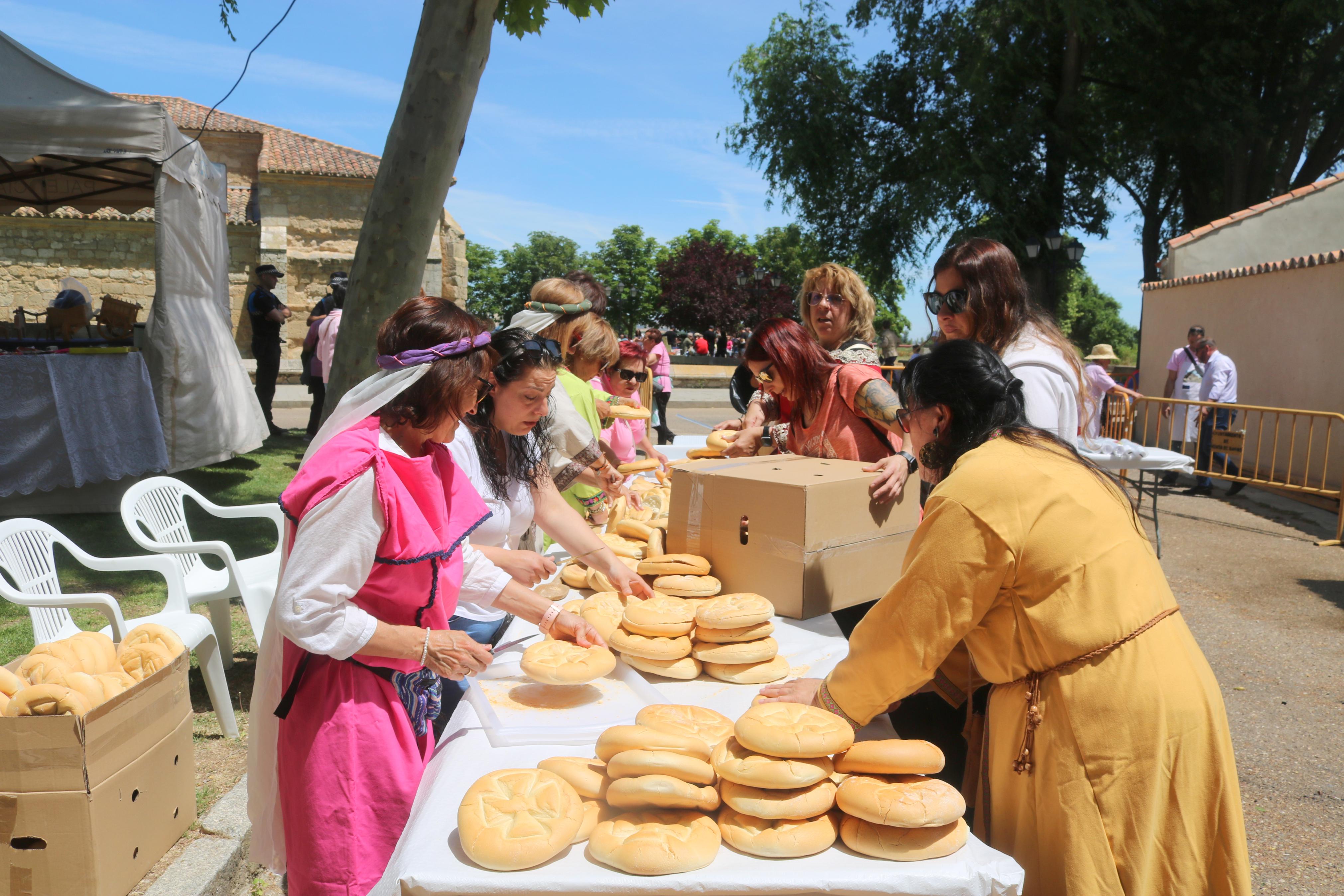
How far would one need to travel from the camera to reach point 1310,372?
35.1 ft

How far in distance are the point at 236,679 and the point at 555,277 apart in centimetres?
260

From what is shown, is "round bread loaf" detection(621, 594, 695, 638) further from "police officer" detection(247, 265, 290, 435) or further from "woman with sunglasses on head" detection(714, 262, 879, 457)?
"police officer" detection(247, 265, 290, 435)

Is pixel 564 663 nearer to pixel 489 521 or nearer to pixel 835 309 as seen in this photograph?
pixel 489 521

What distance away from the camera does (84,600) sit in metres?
2.94

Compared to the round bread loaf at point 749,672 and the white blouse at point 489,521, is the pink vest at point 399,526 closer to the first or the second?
the white blouse at point 489,521

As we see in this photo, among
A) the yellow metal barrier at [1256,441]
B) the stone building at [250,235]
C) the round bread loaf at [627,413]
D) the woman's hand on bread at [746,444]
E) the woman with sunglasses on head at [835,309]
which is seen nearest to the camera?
the woman with sunglasses on head at [835,309]

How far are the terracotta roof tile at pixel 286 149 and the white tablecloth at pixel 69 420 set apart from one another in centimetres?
2252

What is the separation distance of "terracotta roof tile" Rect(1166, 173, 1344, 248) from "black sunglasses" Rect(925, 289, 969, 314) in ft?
45.7

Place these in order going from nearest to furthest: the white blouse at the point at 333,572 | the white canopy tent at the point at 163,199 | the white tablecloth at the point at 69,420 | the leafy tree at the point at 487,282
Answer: the white blouse at the point at 333,572 → the white canopy tent at the point at 163,199 → the white tablecloth at the point at 69,420 → the leafy tree at the point at 487,282

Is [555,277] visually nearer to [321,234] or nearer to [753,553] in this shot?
[753,553]

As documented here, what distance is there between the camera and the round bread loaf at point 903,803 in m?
1.34

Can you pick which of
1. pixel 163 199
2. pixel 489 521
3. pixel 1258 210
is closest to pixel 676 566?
pixel 489 521

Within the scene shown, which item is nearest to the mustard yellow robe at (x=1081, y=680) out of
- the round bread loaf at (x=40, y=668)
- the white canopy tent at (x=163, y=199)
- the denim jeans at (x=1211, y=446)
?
the round bread loaf at (x=40, y=668)

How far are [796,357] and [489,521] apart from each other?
143 cm
